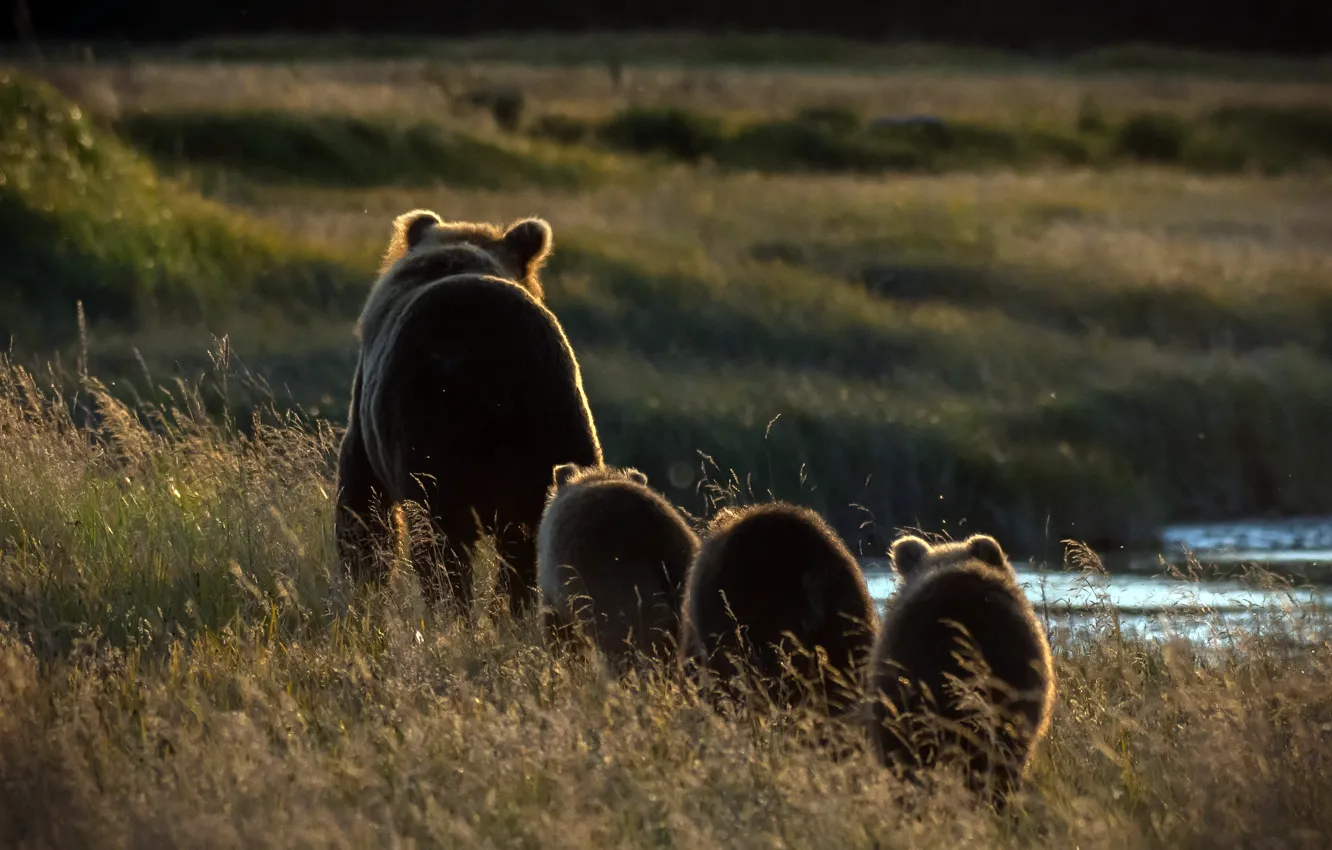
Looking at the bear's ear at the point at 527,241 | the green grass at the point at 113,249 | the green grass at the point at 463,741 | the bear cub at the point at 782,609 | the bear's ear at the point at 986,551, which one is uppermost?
the bear's ear at the point at 527,241

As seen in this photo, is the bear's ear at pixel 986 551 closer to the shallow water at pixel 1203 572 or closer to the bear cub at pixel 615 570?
the bear cub at pixel 615 570

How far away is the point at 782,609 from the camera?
5.76 m

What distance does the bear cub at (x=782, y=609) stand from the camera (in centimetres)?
574

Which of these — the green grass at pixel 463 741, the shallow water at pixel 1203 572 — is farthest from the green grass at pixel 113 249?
the green grass at pixel 463 741

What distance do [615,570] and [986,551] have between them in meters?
1.34

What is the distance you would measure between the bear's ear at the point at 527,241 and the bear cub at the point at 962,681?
11.5 feet

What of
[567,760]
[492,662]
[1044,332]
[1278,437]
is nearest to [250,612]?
[492,662]

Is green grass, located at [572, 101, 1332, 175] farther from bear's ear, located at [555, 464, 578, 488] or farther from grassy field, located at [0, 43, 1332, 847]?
bear's ear, located at [555, 464, 578, 488]

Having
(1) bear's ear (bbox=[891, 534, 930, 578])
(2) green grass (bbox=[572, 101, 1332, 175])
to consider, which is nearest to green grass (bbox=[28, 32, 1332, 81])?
(2) green grass (bbox=[572, 101, 1332, 175])

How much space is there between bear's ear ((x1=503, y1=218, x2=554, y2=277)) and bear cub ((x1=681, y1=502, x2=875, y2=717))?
2954 mm

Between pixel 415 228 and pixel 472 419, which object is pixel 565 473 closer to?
pixel 472 419

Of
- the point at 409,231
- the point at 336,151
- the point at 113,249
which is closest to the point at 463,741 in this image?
the point at 409,231

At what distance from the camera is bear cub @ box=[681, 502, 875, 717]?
5.74 meters

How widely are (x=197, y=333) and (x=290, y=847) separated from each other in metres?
13.4
